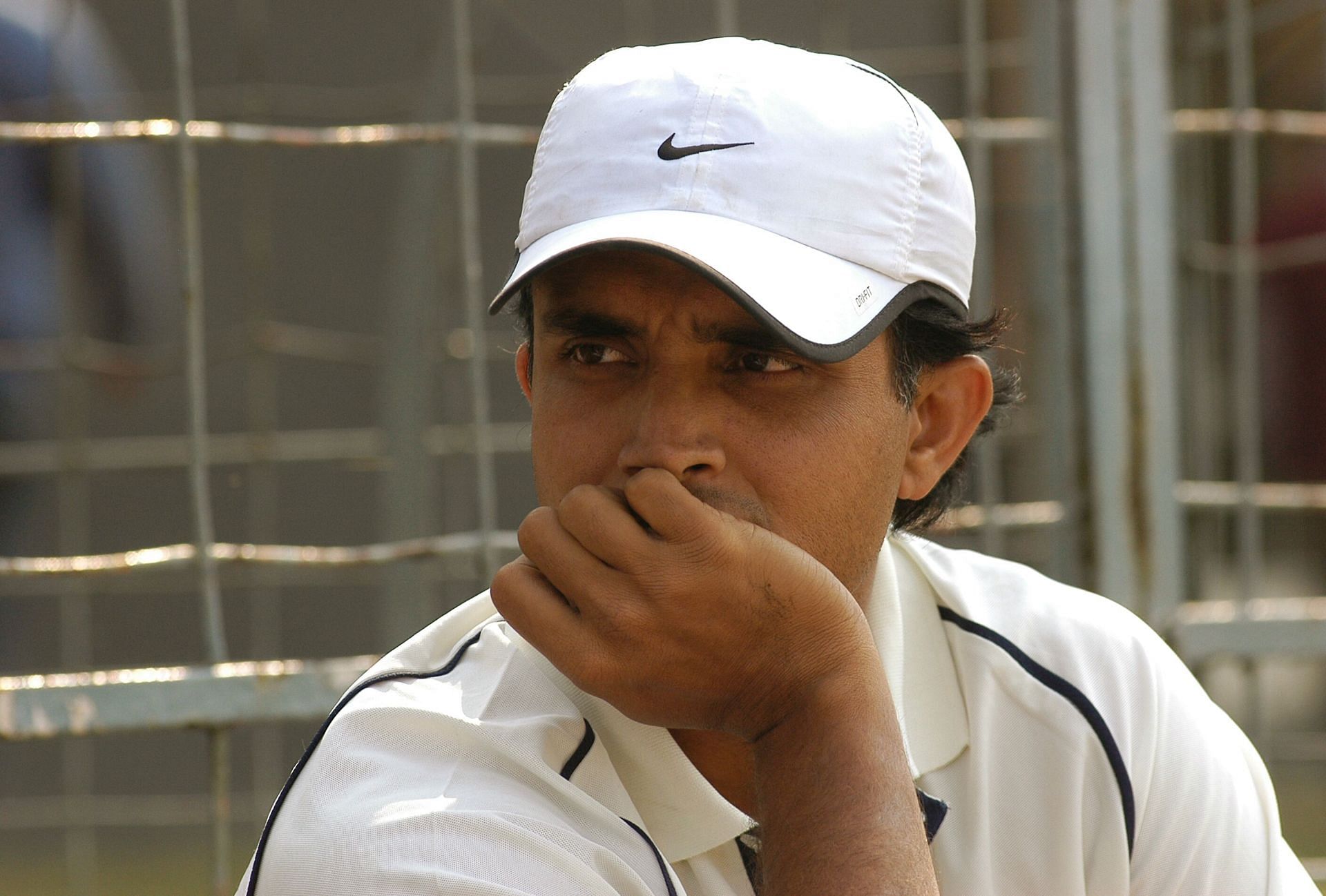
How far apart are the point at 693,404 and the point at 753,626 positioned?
0.27 metres

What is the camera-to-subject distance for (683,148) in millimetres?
1723

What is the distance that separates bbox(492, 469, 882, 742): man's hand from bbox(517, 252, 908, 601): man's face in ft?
0.29

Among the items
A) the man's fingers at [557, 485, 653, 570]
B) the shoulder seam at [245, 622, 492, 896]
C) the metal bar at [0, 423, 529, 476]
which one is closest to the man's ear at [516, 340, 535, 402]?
the shoulder seam at [245, 622, 492, 896]

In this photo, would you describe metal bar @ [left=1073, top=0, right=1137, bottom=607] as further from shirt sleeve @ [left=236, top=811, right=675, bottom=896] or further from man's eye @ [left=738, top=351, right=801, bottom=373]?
shirt sleeve @ [left=236, top=811, right=675, bottom=896]

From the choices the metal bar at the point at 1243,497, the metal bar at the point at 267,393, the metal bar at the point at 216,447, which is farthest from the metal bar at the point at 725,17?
the metal bar at the point at 216,447

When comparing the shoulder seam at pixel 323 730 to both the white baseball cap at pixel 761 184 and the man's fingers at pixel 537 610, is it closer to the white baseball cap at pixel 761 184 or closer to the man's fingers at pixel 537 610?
the man's fingers at pixel 537 610

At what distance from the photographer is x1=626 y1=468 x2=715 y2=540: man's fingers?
59.9 inches

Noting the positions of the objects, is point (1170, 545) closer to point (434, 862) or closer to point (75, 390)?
point (434, 862)

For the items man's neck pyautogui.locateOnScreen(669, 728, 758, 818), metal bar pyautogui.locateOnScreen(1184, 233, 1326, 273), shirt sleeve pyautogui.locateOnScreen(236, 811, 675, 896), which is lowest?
man's neck pyautogui.locateOnScreen(669, 728, 758, 818)

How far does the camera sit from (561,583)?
1.54 m

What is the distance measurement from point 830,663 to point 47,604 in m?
4.95

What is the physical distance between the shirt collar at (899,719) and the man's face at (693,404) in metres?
0.24

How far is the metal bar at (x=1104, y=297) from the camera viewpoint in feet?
9.82

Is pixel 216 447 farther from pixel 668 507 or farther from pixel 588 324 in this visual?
pixel 668 507
